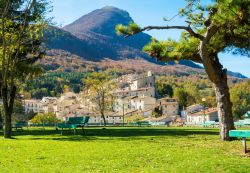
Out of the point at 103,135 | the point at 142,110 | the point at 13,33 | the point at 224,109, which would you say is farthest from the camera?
the point at 142,110

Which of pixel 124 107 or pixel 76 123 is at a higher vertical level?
pixel 124 107

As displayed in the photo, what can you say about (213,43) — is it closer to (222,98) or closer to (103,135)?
(222,98)

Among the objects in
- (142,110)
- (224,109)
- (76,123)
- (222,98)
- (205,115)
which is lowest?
(76,123)

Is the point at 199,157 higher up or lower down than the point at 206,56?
lower down

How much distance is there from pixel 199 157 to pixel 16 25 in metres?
18.1

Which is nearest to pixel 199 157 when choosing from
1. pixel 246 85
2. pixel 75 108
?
pixel 246 85

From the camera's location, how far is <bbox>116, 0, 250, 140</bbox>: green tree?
1480 cm

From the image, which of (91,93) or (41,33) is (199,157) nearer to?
(41,33)

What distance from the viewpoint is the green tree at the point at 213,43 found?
14.8 meters

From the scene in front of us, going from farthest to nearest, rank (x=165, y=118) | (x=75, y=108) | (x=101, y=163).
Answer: (x=75, y=108), (x=165, y=118), (x=101, y=163)

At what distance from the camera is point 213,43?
17.3 meters

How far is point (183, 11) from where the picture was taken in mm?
16766

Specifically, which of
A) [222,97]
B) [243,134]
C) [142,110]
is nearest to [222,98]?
[222,97]

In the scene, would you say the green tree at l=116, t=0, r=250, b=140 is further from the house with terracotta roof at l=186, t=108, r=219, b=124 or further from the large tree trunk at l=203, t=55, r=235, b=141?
the house with terracotta roof at l=186, t=108, r=219, b=124
